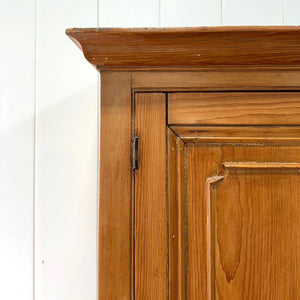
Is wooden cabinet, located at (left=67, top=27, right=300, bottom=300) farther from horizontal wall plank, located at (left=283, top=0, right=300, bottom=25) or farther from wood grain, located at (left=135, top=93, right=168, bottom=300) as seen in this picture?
horizontal wall plank, located at (left=283, top=0, right=300, bottom=25)

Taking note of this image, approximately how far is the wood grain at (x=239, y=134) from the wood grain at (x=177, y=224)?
0.02 m

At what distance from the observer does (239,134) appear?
0.51 m

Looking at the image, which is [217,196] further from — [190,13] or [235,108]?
[190,13]

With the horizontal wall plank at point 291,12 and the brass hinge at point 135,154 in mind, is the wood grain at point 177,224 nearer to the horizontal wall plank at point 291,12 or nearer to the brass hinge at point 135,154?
the brass hinge at point 135,154

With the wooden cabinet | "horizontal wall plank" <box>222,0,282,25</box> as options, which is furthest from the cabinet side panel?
"horizontal wall plank" <box>222,0,282,25</box>

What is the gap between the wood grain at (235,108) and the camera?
51 centimetres

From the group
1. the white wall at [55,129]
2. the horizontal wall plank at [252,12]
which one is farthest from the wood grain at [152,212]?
the horizontal wall plank at [252,12]

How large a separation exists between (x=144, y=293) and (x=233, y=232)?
0.17m

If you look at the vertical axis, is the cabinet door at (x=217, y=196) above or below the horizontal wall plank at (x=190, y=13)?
below

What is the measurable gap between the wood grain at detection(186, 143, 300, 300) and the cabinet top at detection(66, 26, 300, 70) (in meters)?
0.13

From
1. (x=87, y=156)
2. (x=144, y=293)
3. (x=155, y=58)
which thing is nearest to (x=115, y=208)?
(x=144, y=293)

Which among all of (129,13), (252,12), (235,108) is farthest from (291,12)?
(235,108)

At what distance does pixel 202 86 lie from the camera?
20.1 inches

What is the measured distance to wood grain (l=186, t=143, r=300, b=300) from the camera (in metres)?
0.49
